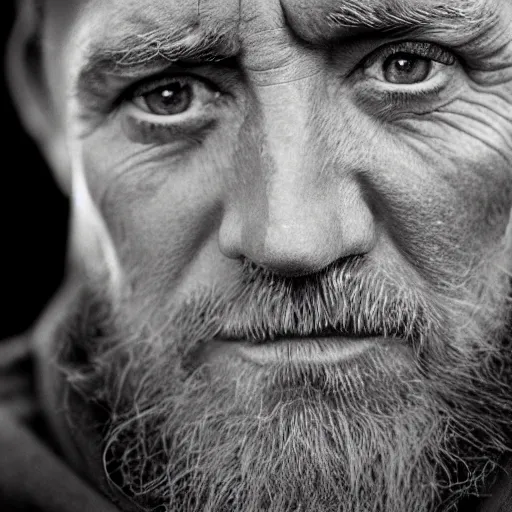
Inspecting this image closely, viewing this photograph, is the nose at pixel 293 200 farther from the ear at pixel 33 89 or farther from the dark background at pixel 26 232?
the dark background at pixel 26 232

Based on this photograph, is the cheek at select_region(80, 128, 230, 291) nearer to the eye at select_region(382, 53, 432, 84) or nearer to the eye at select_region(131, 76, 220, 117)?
the eye at select_region(131, 76, 220, 117)

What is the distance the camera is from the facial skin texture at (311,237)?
4.64 ft

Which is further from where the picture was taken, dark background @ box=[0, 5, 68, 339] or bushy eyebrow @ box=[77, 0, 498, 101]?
dark background @ box=[0, 5, 68, 339]

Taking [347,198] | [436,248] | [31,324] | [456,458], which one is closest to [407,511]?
[456,458]

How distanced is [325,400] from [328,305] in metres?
0.18

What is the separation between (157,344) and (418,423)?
57 centimetres

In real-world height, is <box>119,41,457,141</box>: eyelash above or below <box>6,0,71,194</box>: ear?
above

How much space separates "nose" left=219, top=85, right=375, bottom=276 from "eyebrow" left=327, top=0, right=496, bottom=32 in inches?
6.5

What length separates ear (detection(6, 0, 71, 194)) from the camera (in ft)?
7.41

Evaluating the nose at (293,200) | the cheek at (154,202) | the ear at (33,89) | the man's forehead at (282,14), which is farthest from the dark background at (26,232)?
the nose at (293,200)

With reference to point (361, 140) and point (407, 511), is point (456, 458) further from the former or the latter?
point (361, 140)

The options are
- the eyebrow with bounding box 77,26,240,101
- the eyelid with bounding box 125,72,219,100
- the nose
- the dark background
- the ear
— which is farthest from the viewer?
the dark background

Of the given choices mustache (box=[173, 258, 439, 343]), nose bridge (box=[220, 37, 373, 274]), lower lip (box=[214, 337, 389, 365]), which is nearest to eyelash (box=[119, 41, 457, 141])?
nose bridge (box=[220, 37, 373, 274])

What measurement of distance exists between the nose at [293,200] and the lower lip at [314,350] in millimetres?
152
